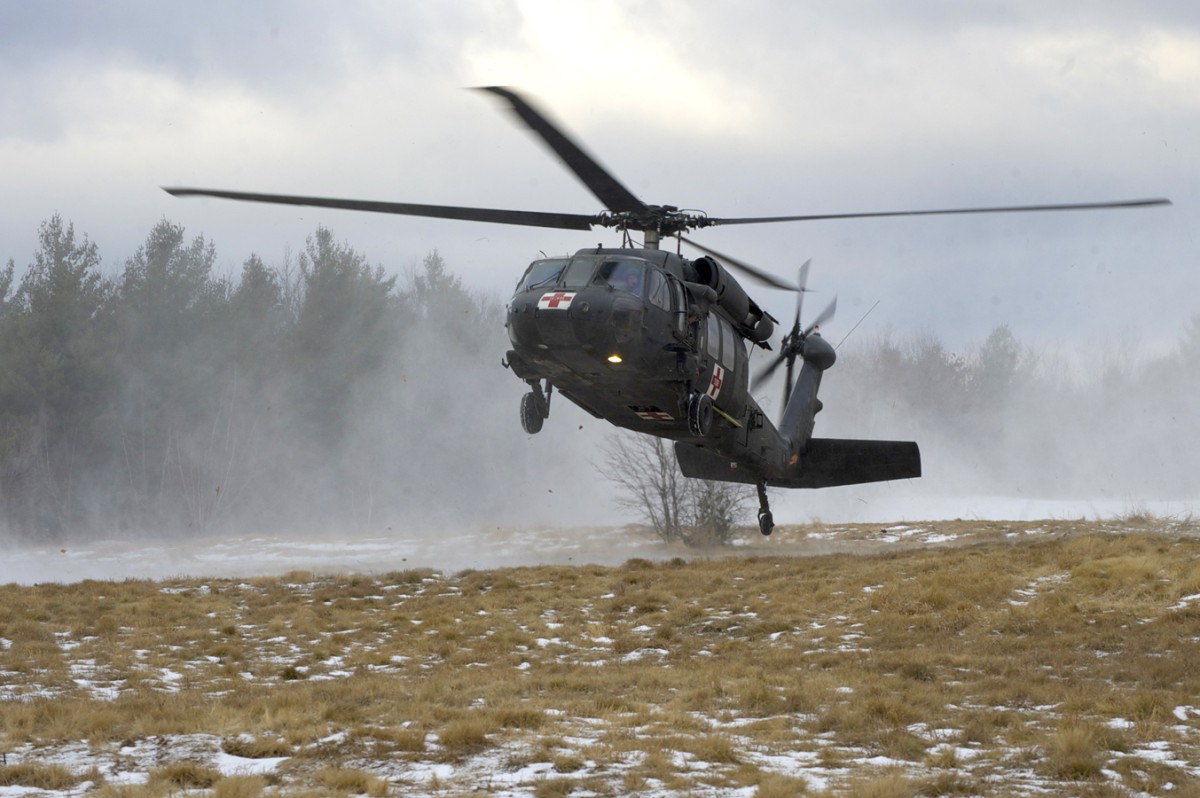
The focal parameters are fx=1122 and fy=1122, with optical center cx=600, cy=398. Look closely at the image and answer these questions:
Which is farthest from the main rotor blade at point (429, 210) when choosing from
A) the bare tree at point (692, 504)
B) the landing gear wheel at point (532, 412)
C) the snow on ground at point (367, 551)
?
the bare tree at point (692, 504)

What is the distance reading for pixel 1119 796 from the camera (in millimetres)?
6734

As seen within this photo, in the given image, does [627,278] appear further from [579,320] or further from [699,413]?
[699,413]

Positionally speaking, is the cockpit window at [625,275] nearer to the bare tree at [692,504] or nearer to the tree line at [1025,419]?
the bare tree at [692,504]

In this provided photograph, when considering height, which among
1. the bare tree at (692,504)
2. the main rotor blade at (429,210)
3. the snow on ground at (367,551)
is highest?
the main rotor blade at (429,210)

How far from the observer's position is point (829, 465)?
61.2 ft

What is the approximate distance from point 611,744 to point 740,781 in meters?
1.32

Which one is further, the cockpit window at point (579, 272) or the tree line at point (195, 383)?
the tree line at point (195, 383)

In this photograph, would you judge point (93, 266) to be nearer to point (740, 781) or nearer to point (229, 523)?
point (229, 523)

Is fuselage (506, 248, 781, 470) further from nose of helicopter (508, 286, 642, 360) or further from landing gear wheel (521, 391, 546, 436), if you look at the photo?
landing gear wheel (521, 391, 546, 436)

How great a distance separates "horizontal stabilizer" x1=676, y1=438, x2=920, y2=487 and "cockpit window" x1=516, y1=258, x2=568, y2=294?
5.02m

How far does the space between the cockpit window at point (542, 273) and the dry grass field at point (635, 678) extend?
4.46 meters

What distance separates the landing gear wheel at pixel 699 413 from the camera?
44.8 ft

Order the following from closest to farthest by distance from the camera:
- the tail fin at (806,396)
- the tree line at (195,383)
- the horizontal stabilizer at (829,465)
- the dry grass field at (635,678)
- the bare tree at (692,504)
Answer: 1. the dry grass field at (635,678)
2. the horizontal stabilizer at (829,465)
3. the tail fin at (806,396)
4. the bare tree at (692,504)
5. the tree line at (195,383)

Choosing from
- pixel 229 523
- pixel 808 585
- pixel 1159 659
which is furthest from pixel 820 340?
pixel 229 523
